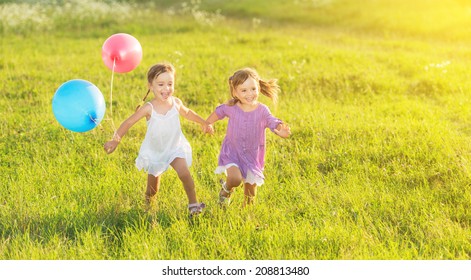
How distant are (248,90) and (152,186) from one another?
127 cm

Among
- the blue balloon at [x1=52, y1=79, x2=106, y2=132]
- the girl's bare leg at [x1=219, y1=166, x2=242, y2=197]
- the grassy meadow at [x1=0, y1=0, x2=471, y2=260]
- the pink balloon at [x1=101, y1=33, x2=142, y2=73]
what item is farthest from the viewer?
the pink balloon at [x1=101, y1=33, x2=142, y2=73]

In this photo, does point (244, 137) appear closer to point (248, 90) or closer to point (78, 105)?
point (248, 90)

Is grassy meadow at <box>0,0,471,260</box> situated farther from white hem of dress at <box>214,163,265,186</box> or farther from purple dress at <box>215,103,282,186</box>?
purple dress at <box>215,103,282,186</box>

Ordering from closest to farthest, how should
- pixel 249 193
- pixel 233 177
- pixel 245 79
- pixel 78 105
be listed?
pixel 78 105 → pixel 245 79 → pixel 233 177 → pixel 249 193

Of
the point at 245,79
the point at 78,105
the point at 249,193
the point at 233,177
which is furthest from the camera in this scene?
the point at 249,193

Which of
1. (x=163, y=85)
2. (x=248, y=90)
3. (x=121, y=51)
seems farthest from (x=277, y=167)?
(x=121, y=51)

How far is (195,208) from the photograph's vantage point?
4.85m

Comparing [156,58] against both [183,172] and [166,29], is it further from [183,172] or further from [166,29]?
[183,172]

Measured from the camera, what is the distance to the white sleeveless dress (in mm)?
4887

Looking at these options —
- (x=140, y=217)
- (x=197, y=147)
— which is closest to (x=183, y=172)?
(x=140, y=217)

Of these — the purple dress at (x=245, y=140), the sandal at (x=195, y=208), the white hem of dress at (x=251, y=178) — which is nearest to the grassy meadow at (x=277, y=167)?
the sandal at (x=195, y=208)

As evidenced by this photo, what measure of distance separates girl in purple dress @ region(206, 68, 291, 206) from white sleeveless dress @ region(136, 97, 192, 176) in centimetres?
34

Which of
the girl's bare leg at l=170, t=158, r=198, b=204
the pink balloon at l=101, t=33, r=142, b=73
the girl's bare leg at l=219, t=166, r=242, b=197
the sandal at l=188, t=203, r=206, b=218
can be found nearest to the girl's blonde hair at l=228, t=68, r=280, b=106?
the girl's bare leg at l=219, t=166, r=242, b=197

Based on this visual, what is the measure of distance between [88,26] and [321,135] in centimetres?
1189
